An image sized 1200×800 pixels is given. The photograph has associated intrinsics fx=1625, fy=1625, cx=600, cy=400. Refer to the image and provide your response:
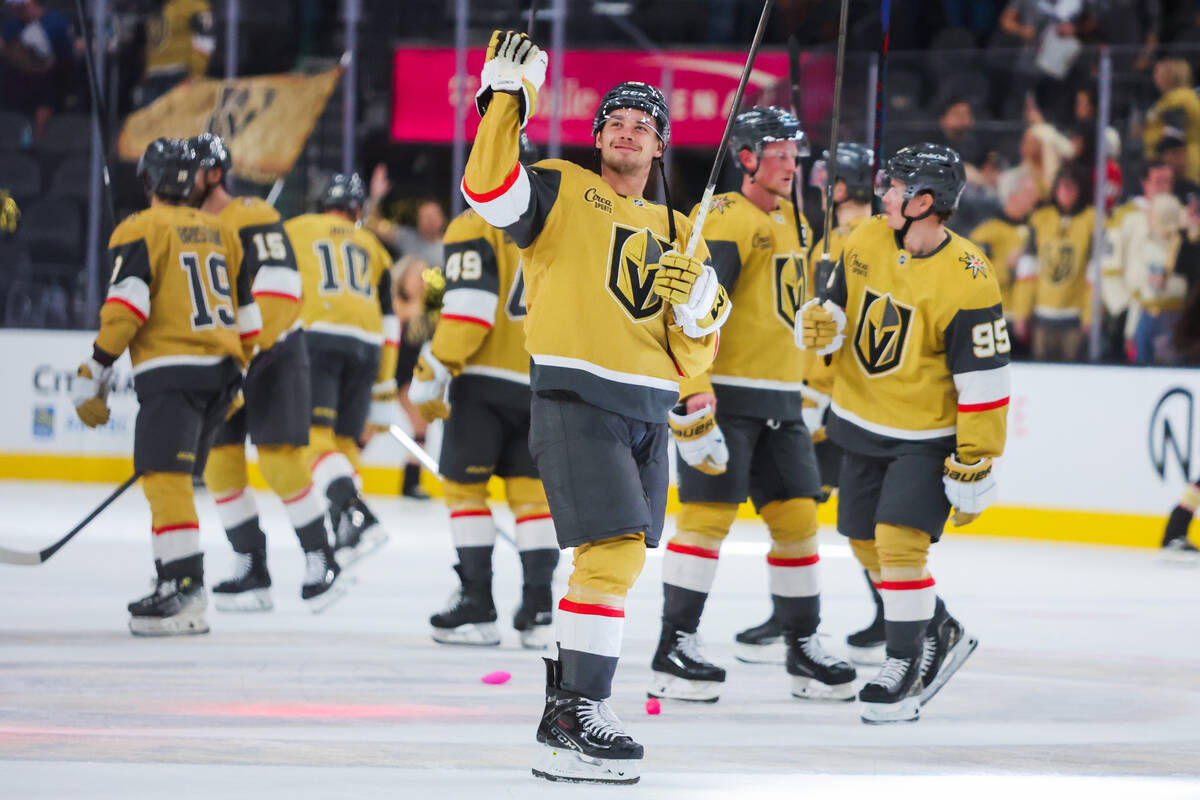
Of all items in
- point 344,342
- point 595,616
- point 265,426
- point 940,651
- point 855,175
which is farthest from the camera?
point 344,342

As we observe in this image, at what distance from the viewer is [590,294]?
345 cm

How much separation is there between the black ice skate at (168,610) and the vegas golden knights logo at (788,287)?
2.06 m

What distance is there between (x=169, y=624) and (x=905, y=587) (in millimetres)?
2357

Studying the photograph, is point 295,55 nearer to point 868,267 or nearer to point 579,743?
point 868,267

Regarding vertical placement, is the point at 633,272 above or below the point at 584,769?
above

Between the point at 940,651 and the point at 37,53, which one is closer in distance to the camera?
the point at 940,651

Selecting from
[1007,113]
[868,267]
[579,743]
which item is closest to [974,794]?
[579,743]

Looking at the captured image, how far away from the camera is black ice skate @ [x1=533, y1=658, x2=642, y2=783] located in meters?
3.30

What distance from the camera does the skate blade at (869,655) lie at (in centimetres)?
514

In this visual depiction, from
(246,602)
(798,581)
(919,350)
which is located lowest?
(246,602)

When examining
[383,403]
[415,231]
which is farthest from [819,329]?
[415,231]

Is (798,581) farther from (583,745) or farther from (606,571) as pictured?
(583,745)

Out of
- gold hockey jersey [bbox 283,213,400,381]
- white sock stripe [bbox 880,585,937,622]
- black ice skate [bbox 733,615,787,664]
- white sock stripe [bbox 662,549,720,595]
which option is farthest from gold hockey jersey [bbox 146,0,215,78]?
white sock stripe [bbox 880,585,937,622]

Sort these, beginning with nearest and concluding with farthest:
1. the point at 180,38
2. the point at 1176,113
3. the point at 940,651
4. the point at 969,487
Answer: the point at 969,487
the point at 940,651
the point at 1176,113
the point at 180,38
